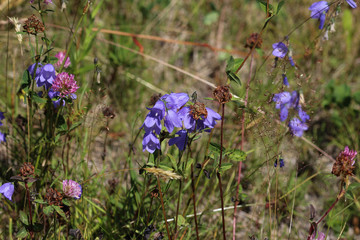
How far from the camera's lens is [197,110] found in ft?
4.92

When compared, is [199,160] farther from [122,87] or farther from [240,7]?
[240,7]

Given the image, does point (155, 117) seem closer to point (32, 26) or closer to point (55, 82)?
point (55, 82)

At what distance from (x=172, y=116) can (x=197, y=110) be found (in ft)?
0.33

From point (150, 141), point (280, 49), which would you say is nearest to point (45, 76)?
point (150, 141)

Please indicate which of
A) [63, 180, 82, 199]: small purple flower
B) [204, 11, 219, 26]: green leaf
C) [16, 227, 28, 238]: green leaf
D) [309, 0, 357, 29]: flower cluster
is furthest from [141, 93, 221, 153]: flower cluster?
[204, 11, 219, 26]: green leaf

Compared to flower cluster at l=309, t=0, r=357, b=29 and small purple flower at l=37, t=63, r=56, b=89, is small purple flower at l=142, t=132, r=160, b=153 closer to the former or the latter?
small purple flower at l=37, t=63, r=56, b=89

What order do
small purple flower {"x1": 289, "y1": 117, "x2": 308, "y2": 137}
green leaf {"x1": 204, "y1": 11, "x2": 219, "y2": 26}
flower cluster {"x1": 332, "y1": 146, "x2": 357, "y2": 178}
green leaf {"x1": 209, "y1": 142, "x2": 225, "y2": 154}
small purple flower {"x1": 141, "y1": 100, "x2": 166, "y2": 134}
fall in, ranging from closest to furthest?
small purple flower {"x1": 141, "y1": 100, "x2": 166, "y2": 134} → flower cluster {"x1": 332, "y1": 146, "x2": 357, "y2": 178} → green leaf {"x1": 209, "y1": 142, "x2": 225, "y2": 154} → small purple flower {"x1": 289, "y1": 117, "x2": 308, "y2": 137} → green leaf {"x1": 204, "y1": 11, "x2": 219, "y2": 26}

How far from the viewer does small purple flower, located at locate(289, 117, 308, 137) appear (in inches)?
81.1

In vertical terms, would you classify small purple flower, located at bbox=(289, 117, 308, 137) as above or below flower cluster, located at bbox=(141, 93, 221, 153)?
above

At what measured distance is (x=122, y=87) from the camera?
328cm

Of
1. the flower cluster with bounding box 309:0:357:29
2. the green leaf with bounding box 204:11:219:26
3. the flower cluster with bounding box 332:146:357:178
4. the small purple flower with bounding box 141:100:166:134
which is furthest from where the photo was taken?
the green leaf with bounding box 204:11:219:26

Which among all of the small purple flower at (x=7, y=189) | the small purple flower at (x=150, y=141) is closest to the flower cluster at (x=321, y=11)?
the small purple flower at (x=150, y=141)

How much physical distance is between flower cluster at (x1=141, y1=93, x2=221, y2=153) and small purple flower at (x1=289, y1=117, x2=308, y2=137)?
63 centimetres

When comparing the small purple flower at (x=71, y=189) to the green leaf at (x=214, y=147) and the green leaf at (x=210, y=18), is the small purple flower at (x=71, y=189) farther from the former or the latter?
the green leaf at (x=210, y=18)
